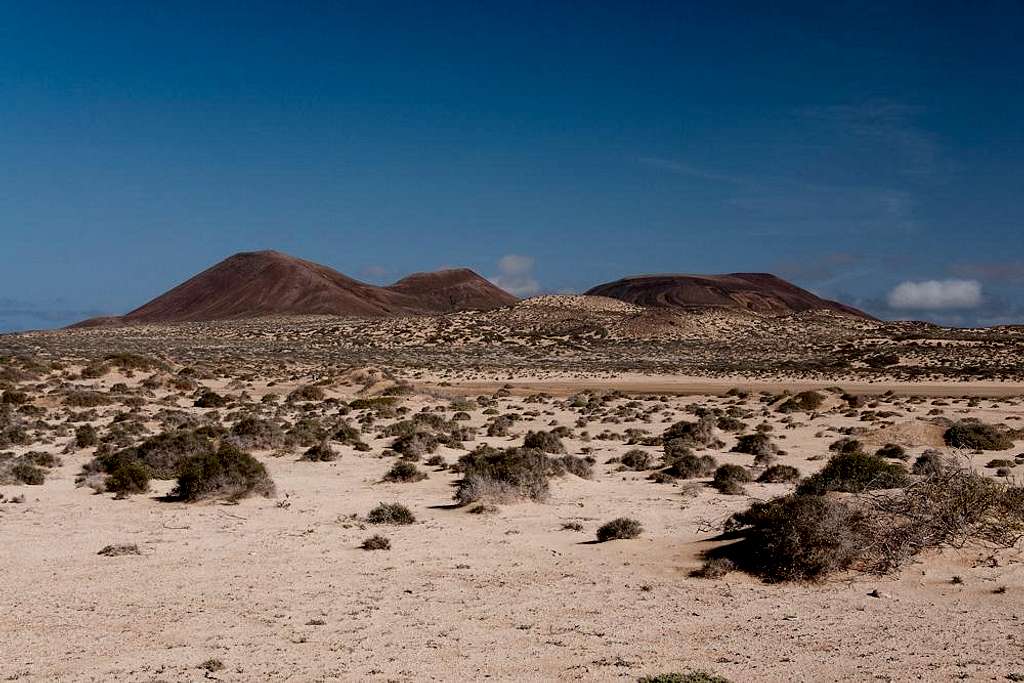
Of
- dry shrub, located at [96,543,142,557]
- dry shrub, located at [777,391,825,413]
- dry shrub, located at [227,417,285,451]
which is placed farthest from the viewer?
dry shrub, located at [777,391,825,413]

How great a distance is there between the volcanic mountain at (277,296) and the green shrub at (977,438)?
121m

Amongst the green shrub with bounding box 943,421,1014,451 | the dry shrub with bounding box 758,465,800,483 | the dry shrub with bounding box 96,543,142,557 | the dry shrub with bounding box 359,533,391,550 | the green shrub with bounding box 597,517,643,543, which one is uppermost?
the green shrub with bounding box 943,421,1014,451

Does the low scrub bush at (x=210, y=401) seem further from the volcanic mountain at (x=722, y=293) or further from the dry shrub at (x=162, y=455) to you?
the volcanic mountain at (x=722, y=293)

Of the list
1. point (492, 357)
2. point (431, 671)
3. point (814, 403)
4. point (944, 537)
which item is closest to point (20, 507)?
point (431, 671)

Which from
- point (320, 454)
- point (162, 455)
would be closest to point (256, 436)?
point (320, 454)

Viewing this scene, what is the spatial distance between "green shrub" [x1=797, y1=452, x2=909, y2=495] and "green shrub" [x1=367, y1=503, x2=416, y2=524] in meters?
7.47

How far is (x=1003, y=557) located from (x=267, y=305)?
513 feet

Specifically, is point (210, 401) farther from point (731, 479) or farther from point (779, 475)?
point (779, 475)

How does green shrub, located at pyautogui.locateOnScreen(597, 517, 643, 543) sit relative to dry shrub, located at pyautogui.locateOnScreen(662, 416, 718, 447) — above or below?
below

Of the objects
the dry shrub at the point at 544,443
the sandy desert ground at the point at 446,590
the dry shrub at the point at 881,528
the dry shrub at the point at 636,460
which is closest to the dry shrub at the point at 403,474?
the sandy desert ground at the point at 446,590

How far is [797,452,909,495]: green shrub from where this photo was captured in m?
14.9

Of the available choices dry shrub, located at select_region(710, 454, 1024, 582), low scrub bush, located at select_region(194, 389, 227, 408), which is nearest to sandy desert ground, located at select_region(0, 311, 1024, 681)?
dry shrub, located at select_region(710, 454, 1024, 582)

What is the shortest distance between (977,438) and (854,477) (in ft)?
40.5

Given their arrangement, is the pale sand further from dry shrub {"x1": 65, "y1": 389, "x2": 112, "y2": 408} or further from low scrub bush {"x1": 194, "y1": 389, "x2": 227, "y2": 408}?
low scrub bush {"x1": 194, "y1": 389, "x2": 227, "y2": 408}
